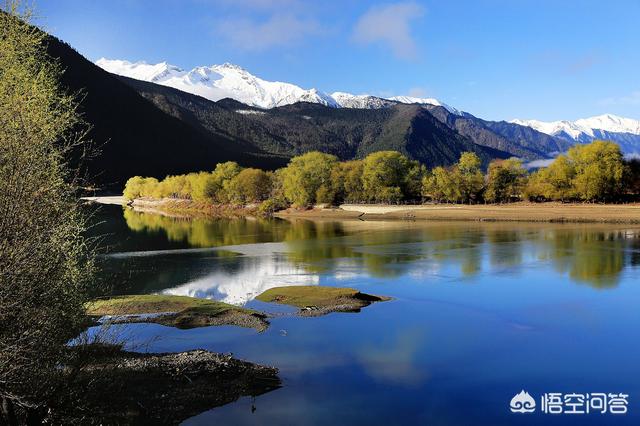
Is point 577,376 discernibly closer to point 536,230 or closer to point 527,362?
point 527,362

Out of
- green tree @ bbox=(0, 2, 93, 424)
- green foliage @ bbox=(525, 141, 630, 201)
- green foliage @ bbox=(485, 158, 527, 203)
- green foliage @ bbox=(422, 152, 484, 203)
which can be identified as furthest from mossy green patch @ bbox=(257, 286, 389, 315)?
green foliage @ bbox=(485, 158, 527, 203)

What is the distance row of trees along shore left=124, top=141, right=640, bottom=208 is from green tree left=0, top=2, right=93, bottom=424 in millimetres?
136961

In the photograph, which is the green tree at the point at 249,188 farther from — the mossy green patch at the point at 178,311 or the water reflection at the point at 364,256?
the mossy green patch at the point at 178,311

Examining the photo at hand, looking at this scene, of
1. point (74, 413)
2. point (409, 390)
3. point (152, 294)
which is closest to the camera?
point (74, 413)

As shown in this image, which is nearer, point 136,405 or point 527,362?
point 136,405

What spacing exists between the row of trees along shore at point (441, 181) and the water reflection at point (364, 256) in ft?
116

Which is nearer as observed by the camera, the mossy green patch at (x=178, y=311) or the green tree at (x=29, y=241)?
the green tree at (x=29, y=241)

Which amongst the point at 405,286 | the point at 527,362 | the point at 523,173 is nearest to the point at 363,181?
the point at 523,173

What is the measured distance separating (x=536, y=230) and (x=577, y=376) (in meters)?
79.4

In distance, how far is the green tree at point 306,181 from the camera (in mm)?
164375

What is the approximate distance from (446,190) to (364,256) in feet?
289

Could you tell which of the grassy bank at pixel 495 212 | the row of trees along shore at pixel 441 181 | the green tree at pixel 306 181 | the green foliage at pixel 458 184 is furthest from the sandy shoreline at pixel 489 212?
the green foliage at pixel 458 184

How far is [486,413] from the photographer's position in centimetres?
2302

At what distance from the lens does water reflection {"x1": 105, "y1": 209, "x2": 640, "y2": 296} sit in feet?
175
